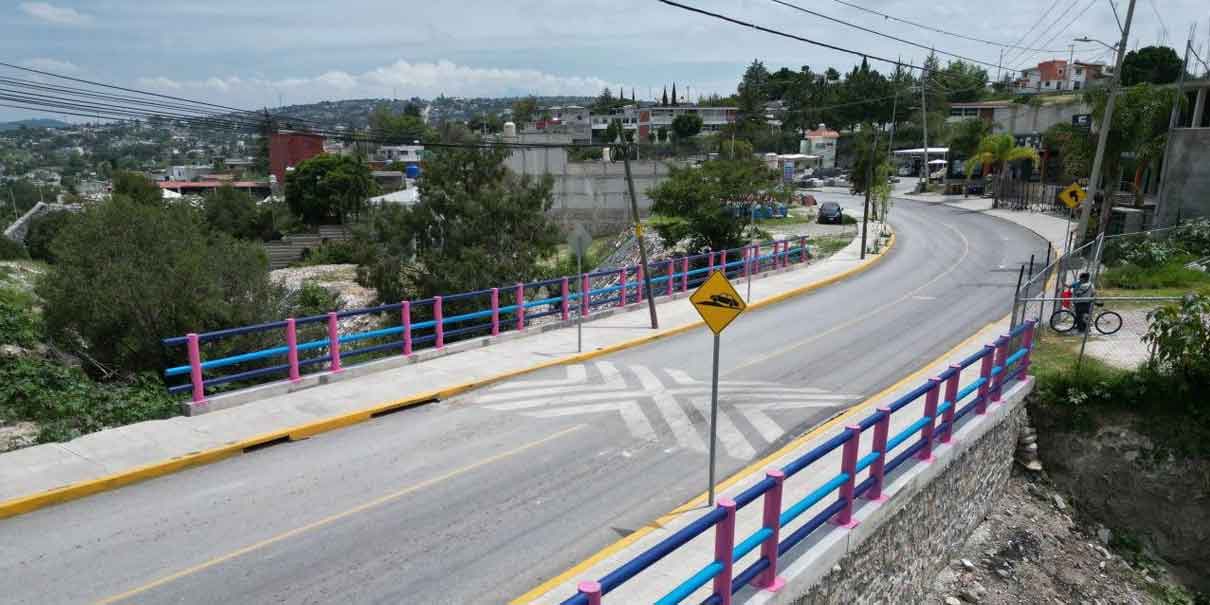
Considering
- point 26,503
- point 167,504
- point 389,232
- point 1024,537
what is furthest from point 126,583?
point 389,232

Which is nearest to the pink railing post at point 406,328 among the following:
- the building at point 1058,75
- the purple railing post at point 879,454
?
the purple railing post at point 879,454

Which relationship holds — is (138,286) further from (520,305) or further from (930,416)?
(930,416)

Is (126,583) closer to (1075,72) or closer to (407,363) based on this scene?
(407,363)

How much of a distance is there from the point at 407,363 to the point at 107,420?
16.2 ft

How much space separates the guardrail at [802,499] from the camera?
5.60 meters

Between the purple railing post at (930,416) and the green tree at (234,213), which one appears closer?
the purple railing post at (930,416)

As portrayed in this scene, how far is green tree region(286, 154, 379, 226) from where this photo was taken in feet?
264

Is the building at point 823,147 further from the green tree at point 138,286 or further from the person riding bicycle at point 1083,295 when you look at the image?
the green tree at point 138,286

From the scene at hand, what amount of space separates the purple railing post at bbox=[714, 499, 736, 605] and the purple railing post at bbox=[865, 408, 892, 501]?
116 inches

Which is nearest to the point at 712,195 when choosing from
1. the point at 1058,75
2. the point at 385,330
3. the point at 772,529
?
the point at 385,330

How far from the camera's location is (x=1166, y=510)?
1201 cm

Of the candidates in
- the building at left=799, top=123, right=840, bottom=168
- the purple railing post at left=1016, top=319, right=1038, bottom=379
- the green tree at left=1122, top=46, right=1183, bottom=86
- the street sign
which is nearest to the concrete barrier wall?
the purple railing post at left=1016, top=319, right=1038, bottom=379

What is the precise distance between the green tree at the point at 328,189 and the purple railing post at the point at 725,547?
78.1 m

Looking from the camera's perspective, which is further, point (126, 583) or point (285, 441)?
point (285, 441)
